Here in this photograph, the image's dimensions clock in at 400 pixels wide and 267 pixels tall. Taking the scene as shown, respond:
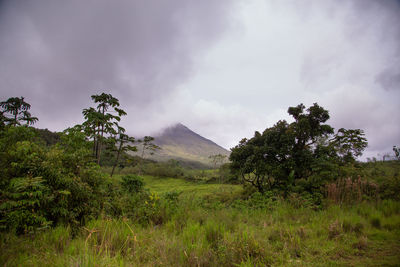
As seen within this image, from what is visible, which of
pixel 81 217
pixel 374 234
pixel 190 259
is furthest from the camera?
pixel 81 217

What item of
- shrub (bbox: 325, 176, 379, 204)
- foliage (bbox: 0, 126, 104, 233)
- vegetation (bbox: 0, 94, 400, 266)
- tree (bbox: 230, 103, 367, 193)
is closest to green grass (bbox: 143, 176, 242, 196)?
tree (bbox: 230, 103, 367, 193)

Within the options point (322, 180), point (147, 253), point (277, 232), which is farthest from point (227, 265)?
point (322, 180)

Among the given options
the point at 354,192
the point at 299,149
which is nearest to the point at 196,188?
the point at 299,149

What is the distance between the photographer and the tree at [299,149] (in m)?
11.0

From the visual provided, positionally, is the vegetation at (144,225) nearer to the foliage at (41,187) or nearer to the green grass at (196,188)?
the foliage at (41,187)

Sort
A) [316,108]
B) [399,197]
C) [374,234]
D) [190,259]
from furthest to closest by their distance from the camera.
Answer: [316,108], [399,197], [374,234], [190,259]

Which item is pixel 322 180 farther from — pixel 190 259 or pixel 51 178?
pixel 51 178

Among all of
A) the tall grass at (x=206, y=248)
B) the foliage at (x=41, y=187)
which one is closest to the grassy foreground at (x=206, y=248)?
the tall grass at (x=206, y=248)

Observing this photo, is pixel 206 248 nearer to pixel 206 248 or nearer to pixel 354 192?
pixel 206 248

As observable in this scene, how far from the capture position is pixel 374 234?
Result: 3.45 metres

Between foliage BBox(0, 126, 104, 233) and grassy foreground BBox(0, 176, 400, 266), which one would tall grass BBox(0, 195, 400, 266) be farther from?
foliage BBox(0, 126, 104, 233)

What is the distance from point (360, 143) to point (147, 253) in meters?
13.9

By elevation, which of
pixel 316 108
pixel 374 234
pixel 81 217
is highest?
pixel 316 108

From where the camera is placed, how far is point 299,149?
1213 cm
